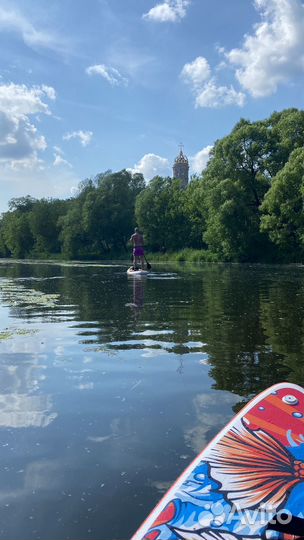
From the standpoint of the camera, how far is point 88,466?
3.88 metres

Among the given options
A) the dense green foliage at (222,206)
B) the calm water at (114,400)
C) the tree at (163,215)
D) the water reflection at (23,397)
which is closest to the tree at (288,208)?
the dense green foliage at (222,206)

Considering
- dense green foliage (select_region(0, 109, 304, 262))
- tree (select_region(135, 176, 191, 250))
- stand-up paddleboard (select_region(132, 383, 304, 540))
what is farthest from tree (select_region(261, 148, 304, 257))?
stand-up paddleboard (select_region(132, 383, 304, 540))

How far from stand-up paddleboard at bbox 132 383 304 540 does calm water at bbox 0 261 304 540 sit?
467mm

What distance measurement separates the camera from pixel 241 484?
A: 2990 mm

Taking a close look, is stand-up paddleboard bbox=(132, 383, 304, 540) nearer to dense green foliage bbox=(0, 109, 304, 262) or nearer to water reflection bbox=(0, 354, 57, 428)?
water reflection bbox=(0, 354, 57, 428)

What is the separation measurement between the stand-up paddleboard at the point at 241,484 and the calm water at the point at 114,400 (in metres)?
0.47

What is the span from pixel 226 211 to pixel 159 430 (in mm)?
43384

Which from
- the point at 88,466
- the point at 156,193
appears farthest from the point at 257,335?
the point at 156,193

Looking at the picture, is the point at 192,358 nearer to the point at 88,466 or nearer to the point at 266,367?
the point at 266,367

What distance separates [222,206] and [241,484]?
4498 centimetres

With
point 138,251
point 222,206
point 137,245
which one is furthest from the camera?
point 222,206

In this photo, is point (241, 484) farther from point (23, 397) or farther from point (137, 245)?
point (137, 245)

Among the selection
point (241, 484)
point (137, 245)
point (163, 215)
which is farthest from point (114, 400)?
point (163, 215)

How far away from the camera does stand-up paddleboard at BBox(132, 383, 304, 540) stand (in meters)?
2.63
